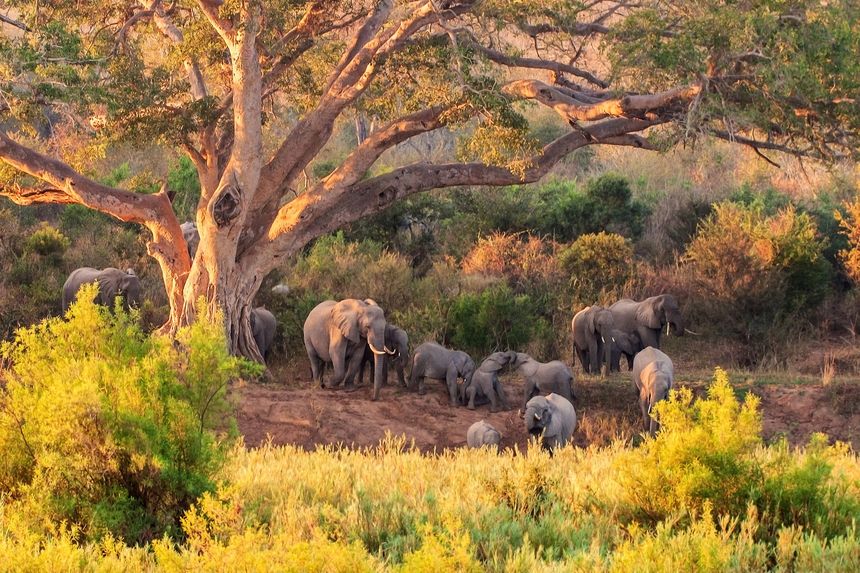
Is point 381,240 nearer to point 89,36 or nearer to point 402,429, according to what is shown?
point 89,36

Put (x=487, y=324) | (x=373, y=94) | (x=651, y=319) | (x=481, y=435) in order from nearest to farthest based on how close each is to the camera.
A: 1. (x=481, y=435)
2. (x=651, y=319)
3. (x=373, y=94)
4. (x=487, y=324)

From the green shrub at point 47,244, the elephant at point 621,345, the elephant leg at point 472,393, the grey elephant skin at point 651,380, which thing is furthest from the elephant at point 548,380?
the green shrub at point 47,244

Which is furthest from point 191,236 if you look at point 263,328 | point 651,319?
point 651,319

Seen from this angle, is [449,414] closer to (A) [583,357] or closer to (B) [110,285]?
(A) [583,357]

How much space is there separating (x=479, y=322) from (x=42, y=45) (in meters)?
7.33

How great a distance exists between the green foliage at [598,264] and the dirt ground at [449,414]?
4675 millimetres

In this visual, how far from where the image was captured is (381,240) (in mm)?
25453

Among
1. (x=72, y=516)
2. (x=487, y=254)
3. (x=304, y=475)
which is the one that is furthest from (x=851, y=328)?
(x=72, y=516)

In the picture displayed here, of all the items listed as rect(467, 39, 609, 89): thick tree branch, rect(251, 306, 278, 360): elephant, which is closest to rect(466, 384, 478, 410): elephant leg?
rect(251, 306, 278, 360): elephant

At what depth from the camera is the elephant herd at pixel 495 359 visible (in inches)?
582

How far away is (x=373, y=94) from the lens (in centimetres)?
1906

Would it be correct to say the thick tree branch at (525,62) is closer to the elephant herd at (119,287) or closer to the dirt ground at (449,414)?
the dirt ground at (449,414)

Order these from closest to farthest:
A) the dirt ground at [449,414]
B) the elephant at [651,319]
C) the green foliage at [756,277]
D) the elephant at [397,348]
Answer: the dirt ground at [449,414]
the elephant at [397,348]
the elephant at [651,319]
the green foliage at [756,277]

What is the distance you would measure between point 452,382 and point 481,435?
224 centimetres
